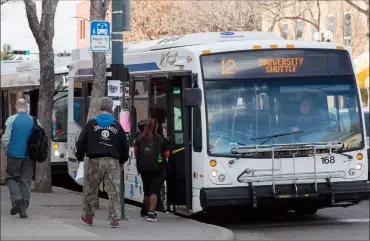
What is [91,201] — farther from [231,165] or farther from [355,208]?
[355,208]

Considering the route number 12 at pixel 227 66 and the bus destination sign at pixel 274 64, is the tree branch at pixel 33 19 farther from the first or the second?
the route number 12 at pixel 227 66

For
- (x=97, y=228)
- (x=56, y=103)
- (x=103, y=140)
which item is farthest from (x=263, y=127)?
(x=56, y=103)

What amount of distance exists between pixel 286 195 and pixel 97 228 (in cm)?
279

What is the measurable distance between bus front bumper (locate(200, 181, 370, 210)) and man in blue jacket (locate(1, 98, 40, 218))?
257cm

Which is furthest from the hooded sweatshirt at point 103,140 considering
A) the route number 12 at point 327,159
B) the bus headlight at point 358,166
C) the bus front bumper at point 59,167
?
the bus front bumper at point 59,167

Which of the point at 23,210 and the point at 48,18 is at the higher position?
the point at 48,18

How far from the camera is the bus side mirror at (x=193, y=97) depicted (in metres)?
14.3

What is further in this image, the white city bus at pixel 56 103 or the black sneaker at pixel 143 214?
the white city bus at pixel 56 103

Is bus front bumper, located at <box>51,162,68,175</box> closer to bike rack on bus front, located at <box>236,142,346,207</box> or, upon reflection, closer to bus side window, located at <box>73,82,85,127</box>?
bus side window, located at <box>73,82,85,127</box>

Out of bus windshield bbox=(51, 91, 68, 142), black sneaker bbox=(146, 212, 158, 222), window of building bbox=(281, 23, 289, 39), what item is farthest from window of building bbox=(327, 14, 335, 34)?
black sneaker bbox=(146, 212, 158, 222)

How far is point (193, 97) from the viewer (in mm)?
14297

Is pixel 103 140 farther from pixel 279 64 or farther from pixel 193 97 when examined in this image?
pixel 279 64

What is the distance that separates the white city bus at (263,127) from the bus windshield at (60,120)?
8.63m

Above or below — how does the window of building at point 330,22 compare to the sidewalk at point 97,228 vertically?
above
